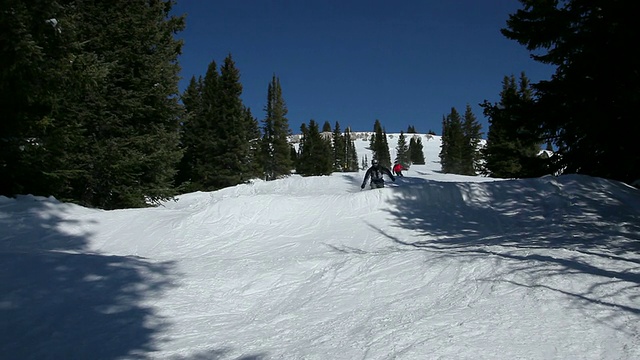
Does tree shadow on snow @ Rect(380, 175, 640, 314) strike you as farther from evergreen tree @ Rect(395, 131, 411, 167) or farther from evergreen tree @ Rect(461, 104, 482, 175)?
evergreen tree @ Rect(395, 131, 411, 167)

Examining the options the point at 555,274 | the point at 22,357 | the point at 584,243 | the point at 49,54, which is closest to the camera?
the point at 22,357

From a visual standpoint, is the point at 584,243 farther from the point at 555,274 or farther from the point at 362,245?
the point at 362,245

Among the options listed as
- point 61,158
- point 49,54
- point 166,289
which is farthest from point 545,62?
point 61,158

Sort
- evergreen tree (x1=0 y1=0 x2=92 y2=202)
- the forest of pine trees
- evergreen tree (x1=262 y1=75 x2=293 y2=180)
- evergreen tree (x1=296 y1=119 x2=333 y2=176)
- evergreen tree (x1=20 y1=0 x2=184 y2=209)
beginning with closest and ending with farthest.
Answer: evergreen tree (x1=0 y1=0 x2=92 y2=202) → the forest of pine trees → evergreen tree (x1=20 y1=0 x2=184 y2=209) → evergreen tree (x1=262 y1=75 x2=293 y2=180) → evergreen tree (x1=296 y1=119 x2=333 y2=176)

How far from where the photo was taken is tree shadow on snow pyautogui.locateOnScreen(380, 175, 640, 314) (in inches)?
210

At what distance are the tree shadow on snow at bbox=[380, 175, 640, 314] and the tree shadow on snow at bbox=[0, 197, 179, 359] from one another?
192 inches

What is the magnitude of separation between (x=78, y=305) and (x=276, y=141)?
4422cm

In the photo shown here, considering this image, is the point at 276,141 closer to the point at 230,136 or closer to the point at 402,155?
the point at 230,136

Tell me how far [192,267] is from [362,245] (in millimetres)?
4794

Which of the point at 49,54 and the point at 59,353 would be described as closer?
the point at 59,353

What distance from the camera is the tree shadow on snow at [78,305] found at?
4.07 meters

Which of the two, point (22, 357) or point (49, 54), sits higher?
point (49, 54)

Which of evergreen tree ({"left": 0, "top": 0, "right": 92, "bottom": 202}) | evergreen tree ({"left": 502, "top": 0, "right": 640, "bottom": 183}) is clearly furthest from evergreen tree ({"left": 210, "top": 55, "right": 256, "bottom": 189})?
evergreen tree ({"left": 502, "top": 0, "right": 640, "bottom": 183})

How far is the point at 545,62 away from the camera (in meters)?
14.1
